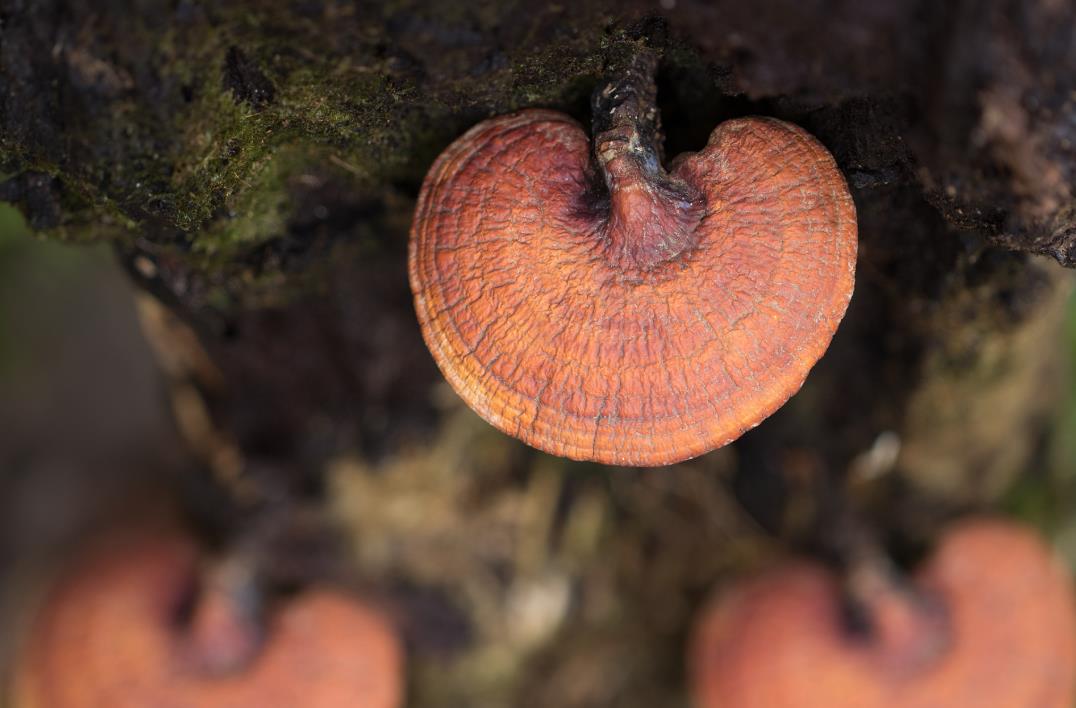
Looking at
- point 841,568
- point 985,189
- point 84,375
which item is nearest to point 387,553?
point 841,568

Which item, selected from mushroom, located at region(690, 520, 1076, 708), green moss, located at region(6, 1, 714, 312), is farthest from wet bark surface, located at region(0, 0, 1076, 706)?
mushroom, located at region(690, 520, 1076, 708)

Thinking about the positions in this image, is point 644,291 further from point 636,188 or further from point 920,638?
point 920,638

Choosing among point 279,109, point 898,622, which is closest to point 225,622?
point 279,109

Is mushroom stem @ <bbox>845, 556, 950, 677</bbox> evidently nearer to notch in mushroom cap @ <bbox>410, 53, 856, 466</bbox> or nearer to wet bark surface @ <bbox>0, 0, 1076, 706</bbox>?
wet bark surface @ <bbox>0, 0, 1076, 706</bbox>

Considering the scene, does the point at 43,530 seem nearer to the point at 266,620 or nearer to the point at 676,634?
the point at 266,620

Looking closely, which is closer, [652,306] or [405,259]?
[652,306]
